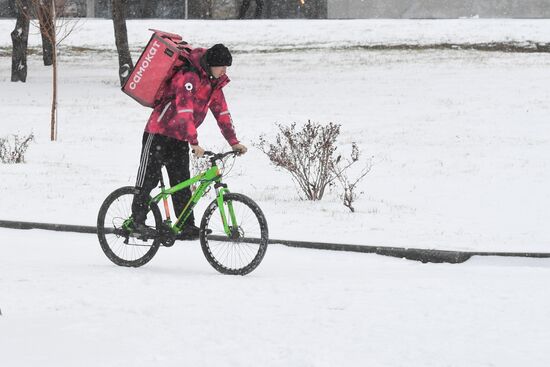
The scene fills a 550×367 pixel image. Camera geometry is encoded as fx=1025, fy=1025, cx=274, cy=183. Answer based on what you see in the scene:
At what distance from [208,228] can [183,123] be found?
86cm

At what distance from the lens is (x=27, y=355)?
5582mm

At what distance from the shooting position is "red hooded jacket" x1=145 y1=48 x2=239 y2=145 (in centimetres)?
789

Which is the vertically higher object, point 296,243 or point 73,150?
point 73,150

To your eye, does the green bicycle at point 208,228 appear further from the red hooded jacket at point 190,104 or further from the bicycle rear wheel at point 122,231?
the red hooded jacket at point 190,104

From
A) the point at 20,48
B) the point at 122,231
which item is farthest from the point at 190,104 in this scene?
the point at 20,48

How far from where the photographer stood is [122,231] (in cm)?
859

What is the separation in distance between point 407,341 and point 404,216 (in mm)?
6144

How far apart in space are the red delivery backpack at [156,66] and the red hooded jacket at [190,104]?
8cm

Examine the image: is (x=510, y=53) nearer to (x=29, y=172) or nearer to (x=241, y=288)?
(x=29, y=172)

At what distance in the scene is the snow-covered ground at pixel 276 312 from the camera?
5664 millimetres

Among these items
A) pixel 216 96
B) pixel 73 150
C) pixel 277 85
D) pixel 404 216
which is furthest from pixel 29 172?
pixel 277 85

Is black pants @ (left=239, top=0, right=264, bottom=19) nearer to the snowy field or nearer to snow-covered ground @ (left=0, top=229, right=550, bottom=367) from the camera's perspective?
→ the snowy field

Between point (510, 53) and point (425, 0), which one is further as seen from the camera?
point (425, 0)

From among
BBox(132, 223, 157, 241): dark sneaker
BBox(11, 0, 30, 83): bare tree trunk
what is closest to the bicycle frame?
BBox(132, 223, 157, 241): dark sneaker
